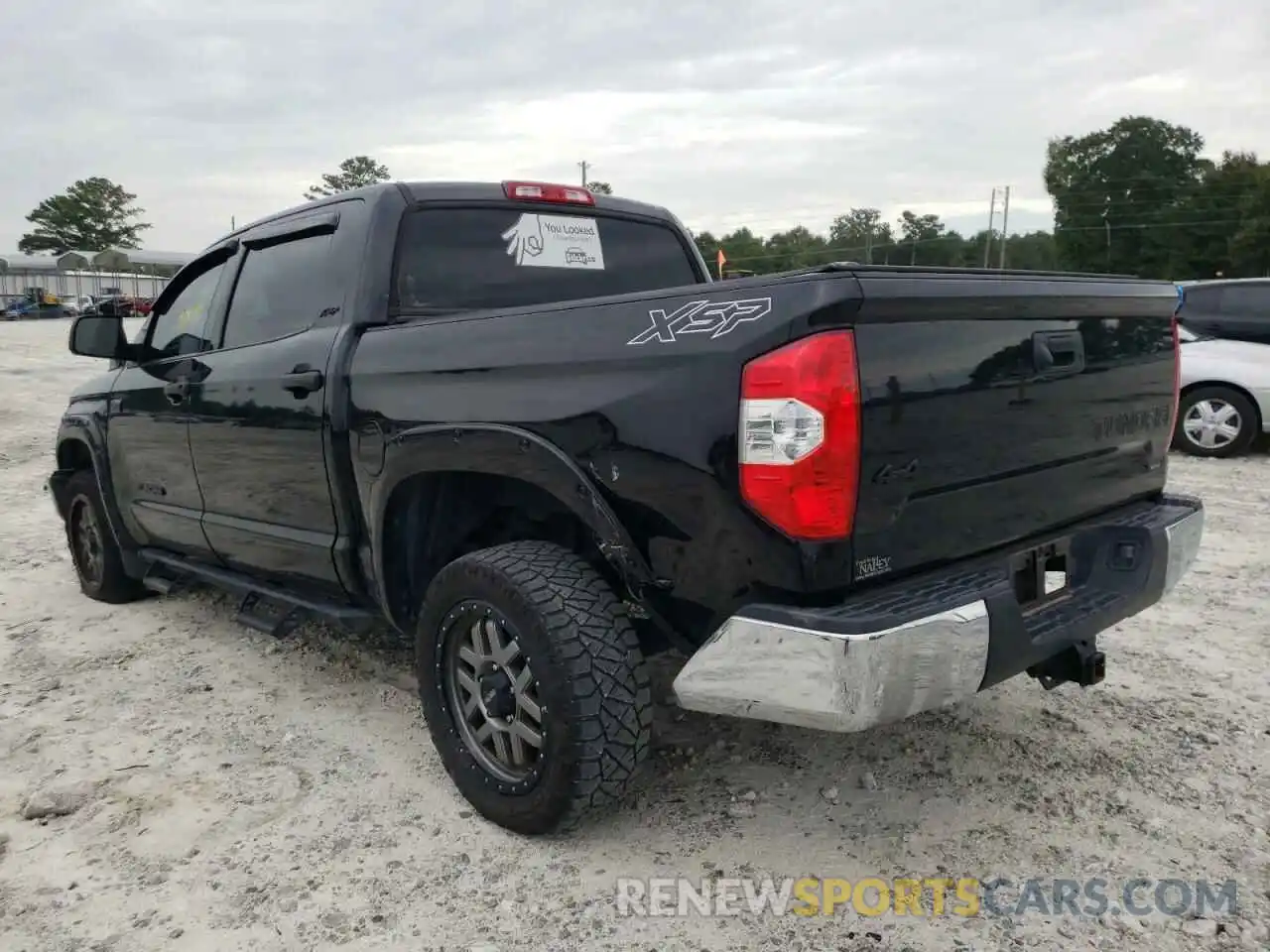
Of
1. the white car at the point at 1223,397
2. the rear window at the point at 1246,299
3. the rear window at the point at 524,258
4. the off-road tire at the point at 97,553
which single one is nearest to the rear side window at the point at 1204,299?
the rear window at the point at 1246,299

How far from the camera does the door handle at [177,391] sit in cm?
406

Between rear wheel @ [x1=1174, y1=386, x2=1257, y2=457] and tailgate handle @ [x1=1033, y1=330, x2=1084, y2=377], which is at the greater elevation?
tailgate handle @ [x1=1033, y1=330, x2=1084, y2=377]

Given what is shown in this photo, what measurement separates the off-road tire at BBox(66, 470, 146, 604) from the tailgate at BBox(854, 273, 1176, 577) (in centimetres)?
414

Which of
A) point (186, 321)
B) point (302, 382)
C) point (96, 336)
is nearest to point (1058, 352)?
point (302, 382)

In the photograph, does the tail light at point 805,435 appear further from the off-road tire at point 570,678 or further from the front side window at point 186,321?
the front side window at point 186,321

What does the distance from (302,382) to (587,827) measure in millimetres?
1741

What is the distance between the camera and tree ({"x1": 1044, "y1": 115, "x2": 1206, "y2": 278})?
6241 centimetres

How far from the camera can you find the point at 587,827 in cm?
279

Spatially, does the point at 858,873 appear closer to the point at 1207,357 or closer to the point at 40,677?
the point at 40,677

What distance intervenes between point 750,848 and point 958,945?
0.61 metres

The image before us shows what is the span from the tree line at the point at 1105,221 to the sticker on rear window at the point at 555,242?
5031 cm

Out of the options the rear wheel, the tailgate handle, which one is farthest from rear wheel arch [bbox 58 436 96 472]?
the rear wheel

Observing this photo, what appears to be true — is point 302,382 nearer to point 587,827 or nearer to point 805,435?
point 587,827

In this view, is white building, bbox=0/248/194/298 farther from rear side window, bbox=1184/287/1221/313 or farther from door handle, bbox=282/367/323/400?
door handle, bbox=282/367/323/400
